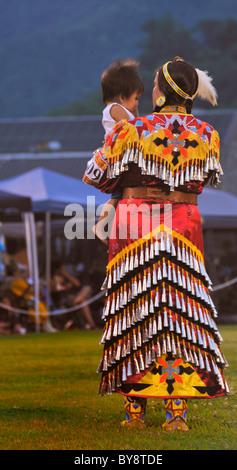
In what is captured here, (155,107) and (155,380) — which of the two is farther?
(155,107)

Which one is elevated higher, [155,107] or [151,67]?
[151,67]

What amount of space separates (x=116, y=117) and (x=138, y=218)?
80cm

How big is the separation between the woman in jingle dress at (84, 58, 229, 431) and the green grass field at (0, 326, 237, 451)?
0.23m

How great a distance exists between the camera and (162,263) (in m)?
4.21

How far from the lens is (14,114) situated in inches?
4195

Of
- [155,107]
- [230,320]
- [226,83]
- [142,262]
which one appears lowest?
[230,320]

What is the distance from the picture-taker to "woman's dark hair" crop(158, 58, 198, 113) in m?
4.30

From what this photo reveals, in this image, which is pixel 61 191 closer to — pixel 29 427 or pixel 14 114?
Result: pixel 29 427

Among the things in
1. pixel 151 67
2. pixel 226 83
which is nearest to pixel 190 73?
pixel 226 83

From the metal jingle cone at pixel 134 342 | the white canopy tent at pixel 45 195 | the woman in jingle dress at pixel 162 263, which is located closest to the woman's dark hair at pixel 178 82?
the woman in jingle dress at pixel 162 263

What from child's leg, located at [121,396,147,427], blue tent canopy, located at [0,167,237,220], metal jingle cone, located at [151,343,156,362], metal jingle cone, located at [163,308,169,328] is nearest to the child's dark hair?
metal jingle cone, located at [163,308,169,328]

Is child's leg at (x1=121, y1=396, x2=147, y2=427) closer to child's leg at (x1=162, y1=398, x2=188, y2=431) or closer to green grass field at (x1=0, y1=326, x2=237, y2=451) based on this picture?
green grass field at (x1=0, y1=326, x2=237, y2=451)

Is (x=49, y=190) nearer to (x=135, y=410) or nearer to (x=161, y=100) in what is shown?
(x=161, y=100)

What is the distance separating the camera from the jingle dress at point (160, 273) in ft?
13.4
